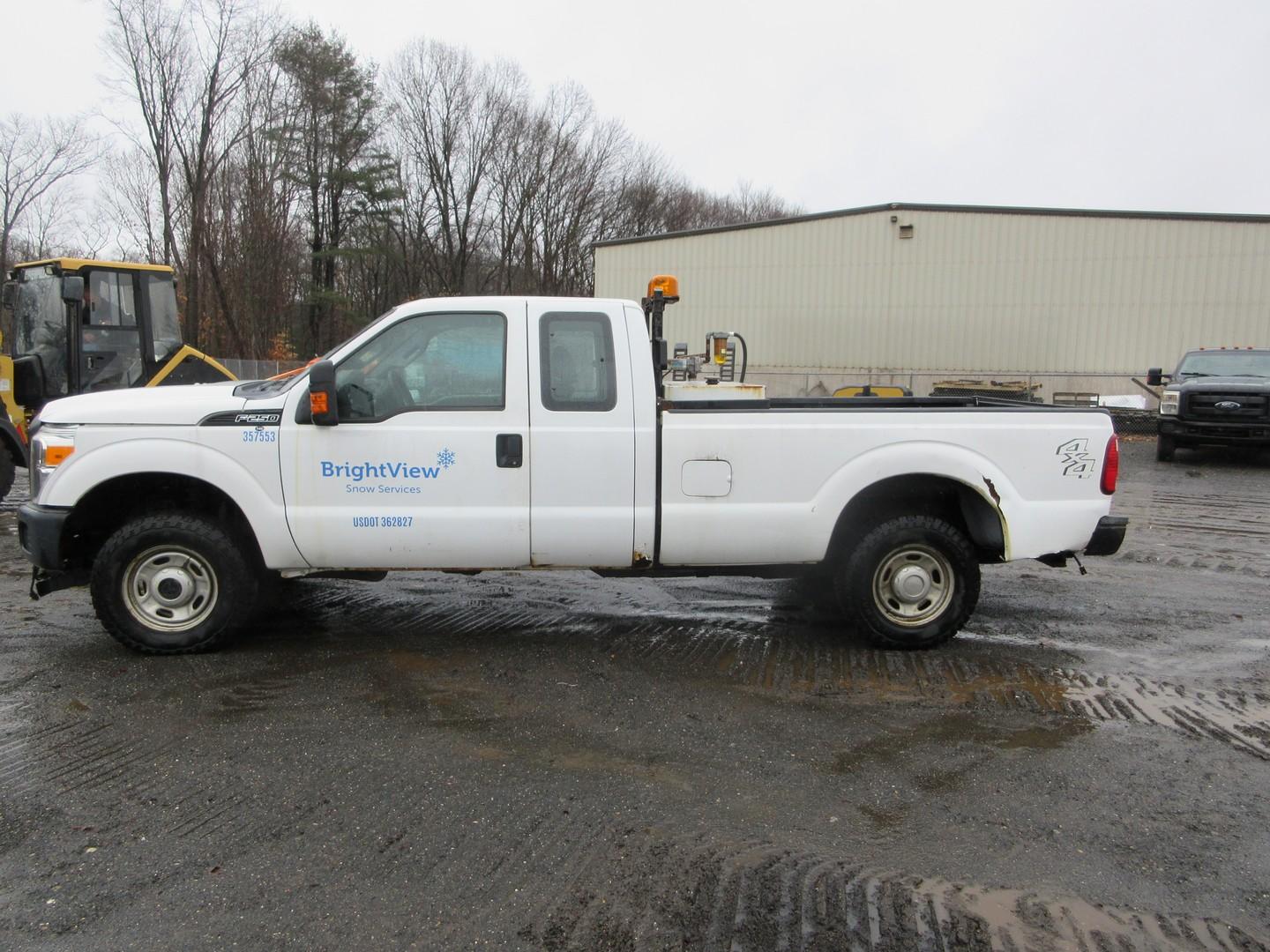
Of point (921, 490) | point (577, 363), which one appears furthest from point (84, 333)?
point (921, 490)

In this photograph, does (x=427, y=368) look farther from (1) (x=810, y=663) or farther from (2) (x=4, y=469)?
(2) (x=4, y=469)

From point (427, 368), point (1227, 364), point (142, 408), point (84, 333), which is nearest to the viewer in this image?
point (142, 408)

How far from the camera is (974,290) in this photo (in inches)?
920

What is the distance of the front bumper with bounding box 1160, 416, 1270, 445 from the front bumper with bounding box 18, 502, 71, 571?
52.2 feet

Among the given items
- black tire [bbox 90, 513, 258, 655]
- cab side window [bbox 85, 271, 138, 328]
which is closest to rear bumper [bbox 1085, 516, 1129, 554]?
black tire [bbox 90, 513, 258, 655]

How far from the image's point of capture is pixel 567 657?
5.27 metres

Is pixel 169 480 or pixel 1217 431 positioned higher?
pixel 169 480

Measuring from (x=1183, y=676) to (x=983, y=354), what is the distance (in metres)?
20.0

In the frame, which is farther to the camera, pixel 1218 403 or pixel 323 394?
pixel 1218 403

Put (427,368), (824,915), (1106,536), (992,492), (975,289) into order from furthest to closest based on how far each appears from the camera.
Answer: (975,289) → (1106,536) → (992,492) → (427,368) → (824,915)

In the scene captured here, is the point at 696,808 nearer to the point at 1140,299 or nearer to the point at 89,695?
the point at 89,695

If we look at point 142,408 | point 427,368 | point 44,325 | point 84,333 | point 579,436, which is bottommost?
point 579,436

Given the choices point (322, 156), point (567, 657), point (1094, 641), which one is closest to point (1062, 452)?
point (1094, 641)

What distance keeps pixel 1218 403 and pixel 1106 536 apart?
37.9 feet
